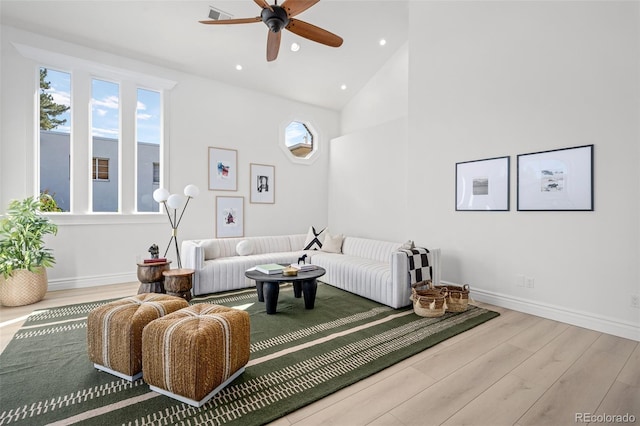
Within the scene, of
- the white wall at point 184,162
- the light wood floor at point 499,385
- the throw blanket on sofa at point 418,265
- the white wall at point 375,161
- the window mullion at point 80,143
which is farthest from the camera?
the white wall at point 375,161

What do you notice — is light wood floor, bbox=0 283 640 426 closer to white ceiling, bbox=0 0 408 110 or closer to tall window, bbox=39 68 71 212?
tall window, bbox=39 68 71 212

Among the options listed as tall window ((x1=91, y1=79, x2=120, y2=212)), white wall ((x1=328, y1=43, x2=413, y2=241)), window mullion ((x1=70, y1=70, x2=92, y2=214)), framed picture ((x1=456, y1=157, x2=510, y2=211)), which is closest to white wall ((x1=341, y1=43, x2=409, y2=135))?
white wall ((x1=328, y1=43, x2=413, y2=241))

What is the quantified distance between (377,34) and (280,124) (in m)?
2.40

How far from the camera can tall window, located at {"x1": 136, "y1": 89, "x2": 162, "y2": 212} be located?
4.88 m

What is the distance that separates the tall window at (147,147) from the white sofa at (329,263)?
1.17m

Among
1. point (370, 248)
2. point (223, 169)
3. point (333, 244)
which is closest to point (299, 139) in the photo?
point (223, 169)

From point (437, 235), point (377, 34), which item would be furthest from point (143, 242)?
point (377, 34)

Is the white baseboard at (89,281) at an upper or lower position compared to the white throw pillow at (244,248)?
lower

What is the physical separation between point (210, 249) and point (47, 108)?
2.93 meters

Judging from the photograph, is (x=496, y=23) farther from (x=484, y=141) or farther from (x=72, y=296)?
(x=72, y=296)

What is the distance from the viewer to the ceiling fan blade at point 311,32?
2938 mm

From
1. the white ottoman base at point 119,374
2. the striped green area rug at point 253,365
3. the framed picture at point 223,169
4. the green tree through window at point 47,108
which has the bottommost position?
the striped green area rug at point 253,365

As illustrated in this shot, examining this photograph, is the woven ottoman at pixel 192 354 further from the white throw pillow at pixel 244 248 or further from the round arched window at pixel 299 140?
the round arched window at pixel 299 140

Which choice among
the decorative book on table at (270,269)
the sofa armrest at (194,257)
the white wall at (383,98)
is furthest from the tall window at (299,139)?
the decorative book on table at (270,269)
